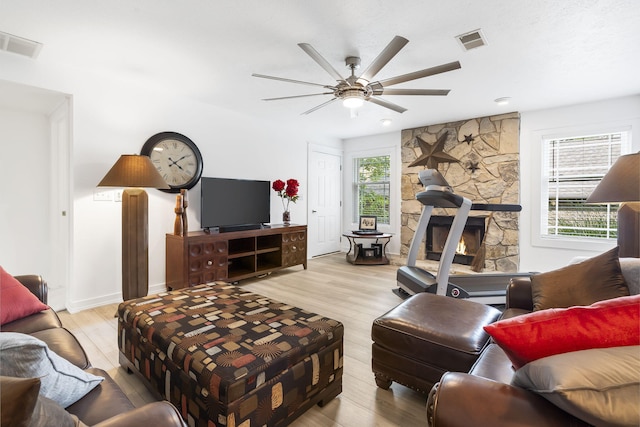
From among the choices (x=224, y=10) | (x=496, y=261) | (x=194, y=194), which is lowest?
(x=496, y=261)

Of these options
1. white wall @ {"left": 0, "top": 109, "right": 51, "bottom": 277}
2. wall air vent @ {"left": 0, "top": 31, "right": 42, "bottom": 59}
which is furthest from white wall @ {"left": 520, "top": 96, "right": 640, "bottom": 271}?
white wall @ {"left": 0, "top": 109, "right": 51, "bottom": 277}

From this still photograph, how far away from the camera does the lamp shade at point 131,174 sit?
2693 mm

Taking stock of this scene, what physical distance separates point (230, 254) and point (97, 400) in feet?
9.75

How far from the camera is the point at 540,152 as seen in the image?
4.32 m

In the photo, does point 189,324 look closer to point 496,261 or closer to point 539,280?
point 539,280

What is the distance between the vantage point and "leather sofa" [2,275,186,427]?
2.56ft

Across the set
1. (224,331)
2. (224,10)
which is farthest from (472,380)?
(224,10)

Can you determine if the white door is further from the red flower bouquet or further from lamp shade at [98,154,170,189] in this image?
lamp shade at [98,154,170,189]

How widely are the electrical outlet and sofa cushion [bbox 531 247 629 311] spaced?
3880mm

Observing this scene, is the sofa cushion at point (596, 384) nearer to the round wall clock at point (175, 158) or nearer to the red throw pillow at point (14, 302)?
the red throw pillow at point (14, 302)

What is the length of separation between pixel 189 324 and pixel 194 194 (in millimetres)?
2627

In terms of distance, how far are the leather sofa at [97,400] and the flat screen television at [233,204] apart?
2.05m

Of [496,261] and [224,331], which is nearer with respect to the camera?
[224,331]

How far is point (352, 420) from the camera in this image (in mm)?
1573
